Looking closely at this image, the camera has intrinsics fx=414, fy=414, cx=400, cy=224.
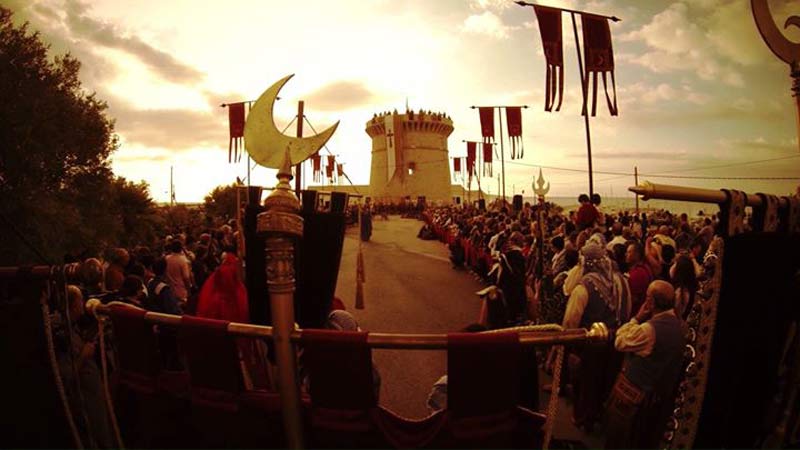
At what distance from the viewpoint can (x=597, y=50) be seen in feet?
34.3

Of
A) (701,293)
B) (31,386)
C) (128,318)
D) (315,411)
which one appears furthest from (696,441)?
(31,386)

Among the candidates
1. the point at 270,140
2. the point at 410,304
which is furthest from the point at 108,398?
the point at 410,304

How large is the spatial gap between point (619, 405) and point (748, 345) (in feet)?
5.93

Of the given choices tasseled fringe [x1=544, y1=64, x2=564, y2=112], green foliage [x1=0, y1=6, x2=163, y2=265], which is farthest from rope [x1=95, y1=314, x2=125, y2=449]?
green foliage [x1=0, y1=6, x2=163, y2=265]

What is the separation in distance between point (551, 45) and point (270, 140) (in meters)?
9.89

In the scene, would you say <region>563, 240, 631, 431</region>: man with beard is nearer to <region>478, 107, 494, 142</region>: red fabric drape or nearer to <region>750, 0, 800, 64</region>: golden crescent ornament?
<region>750, 0, 800, 64</region>: golden crescent ornament

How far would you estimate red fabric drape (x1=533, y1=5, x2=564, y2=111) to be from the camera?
1022 cm

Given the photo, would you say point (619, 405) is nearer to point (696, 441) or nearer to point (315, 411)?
point (696, 441)

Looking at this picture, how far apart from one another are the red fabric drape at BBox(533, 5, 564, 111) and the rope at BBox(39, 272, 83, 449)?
1019 centimetres

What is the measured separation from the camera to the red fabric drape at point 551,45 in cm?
1022

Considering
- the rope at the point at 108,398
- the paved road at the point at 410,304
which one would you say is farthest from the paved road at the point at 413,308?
the rope at the point at 108,398

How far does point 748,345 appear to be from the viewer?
1.93 metres

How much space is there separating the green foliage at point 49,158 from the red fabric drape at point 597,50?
18024 mm

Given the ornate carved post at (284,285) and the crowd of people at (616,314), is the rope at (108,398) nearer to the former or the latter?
the ornate carved post at (284,285)
